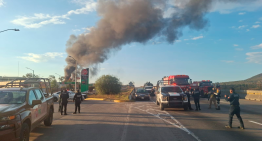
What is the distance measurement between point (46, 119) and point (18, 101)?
8.04ft

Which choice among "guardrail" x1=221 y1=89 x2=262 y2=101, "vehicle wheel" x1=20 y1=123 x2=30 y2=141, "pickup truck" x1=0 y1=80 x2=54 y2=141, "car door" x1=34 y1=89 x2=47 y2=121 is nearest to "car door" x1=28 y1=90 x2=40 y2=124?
"pickup truck" x1=0 y1=80 x2=54 y2=141

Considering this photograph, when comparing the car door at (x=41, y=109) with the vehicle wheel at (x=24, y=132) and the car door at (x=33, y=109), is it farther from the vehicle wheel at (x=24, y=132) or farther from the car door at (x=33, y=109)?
the vehicle wheel at (x=24, y=132)

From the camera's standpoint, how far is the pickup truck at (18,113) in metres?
4.90

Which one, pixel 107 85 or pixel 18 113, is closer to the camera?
pixel 18 113

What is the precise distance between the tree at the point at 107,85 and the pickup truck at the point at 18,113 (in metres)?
31.6

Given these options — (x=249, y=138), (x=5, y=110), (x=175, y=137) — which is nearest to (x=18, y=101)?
(x=5, y=110)

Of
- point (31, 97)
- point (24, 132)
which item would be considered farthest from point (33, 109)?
point (24, 132)

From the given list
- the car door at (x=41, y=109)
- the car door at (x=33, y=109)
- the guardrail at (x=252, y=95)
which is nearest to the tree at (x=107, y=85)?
the guardrail at (x=252, y=95)

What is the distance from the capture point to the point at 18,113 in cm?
530

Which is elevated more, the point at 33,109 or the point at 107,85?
the point at 107,85

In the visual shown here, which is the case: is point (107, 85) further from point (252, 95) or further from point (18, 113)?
point (18, 113)

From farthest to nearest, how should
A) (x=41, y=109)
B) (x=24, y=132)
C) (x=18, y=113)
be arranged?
(x=41, y=109)
(x=24, y=132)
(x=18, y=113)

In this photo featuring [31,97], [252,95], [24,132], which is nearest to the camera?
[24,132]

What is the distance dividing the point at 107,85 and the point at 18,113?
34.3 m
